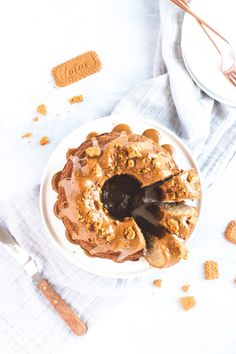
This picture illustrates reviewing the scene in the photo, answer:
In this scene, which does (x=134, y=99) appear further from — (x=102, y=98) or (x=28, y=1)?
(x=28, y=1)

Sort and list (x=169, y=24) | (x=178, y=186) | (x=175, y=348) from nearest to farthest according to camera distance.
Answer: (x=178, y=186) < (x=169, y=24) < (x=175, y=348)

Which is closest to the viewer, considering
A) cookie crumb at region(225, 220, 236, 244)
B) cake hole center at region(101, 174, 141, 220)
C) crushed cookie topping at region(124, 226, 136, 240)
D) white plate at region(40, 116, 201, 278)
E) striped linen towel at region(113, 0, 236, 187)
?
crushed cookie topping at region(124, 226, 136, 240)

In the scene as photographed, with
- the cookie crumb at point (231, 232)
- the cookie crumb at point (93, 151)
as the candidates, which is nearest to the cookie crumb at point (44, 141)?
the cookie crumb at point (93, 151)

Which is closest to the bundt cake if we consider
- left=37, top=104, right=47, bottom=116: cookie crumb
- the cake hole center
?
the cake hole center

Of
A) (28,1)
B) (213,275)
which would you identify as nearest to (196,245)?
(213,275)

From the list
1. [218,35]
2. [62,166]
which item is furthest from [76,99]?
[218,35]

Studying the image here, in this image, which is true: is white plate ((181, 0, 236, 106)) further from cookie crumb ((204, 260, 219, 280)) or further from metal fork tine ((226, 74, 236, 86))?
cookie crumb ((204, 260, 219, 280))

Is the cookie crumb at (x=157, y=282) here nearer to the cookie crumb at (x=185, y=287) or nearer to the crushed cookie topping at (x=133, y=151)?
the cookie crumb at (x=185, y=287)
